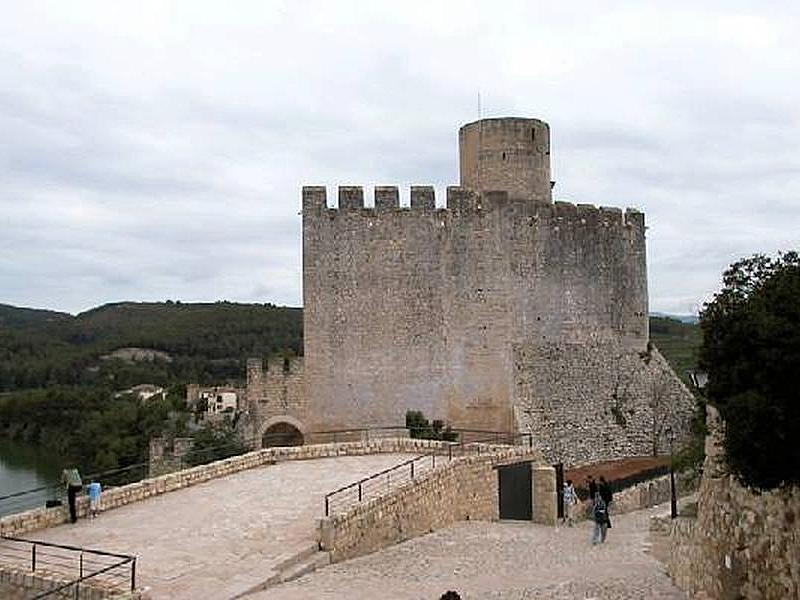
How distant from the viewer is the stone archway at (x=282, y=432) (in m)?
24.7

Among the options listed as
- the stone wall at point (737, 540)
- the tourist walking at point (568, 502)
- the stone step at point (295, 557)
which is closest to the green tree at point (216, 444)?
the tourist walking at point (568, 502)

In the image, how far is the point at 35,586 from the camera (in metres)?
11.8

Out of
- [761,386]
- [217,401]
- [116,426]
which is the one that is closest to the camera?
[761,386]

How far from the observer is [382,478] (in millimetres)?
17203

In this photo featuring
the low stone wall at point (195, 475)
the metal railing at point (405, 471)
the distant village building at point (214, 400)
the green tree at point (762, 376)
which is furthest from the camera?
the distant village building at point (214, 400)

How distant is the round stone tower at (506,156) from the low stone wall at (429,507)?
24.0 ft

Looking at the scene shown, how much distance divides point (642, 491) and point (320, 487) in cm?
821

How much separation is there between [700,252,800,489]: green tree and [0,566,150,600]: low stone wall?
6817 mm

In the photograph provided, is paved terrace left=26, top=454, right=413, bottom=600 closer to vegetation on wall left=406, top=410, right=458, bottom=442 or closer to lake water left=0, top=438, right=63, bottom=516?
vegetation on wall left=406, top=410, right=458, bottom=442

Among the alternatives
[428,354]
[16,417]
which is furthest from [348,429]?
[16,417]

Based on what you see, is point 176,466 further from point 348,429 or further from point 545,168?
point 545,168

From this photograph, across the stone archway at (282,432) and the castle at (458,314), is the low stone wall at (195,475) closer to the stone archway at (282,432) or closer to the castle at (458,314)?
the castle at (458,314)

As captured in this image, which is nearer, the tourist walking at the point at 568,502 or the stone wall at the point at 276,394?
the tourist walking at the point at 568,502

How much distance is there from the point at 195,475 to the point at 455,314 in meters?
7.93
